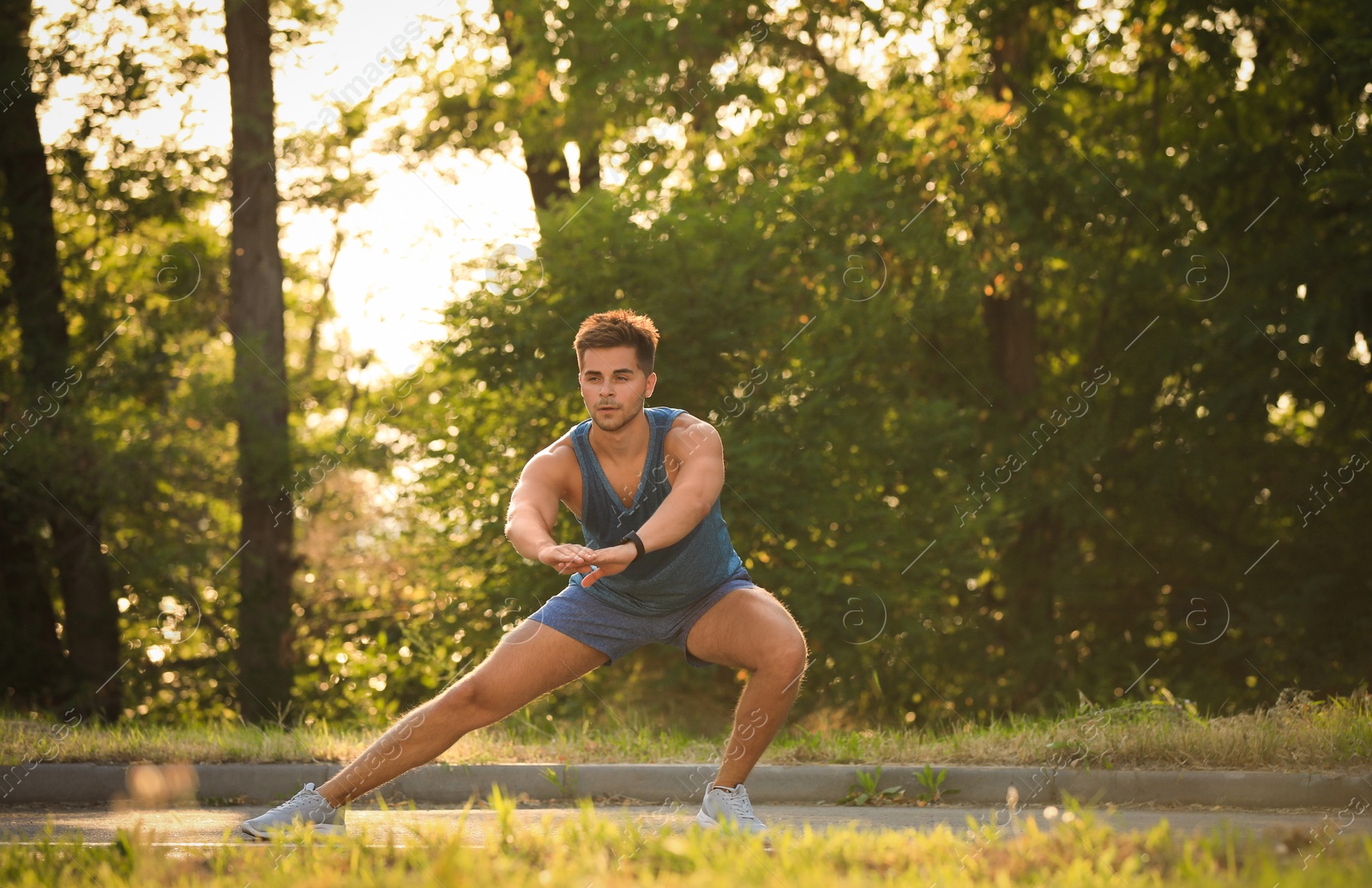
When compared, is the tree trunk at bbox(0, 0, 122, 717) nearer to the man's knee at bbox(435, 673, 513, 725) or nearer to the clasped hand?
the man's knee at bbox(435, 673, 513, 725)

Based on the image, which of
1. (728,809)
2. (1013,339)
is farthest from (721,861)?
(1013,339)

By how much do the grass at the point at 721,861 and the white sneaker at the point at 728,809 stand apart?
26.7 inches

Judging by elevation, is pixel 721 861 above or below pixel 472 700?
below

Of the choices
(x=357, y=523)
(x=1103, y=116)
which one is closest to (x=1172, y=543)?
(x=1103, y=116)

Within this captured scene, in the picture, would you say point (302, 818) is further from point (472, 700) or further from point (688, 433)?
point (688, 433)

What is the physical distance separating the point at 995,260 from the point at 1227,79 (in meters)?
3.32

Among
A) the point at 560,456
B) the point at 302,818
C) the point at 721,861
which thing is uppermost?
the point at 560,456

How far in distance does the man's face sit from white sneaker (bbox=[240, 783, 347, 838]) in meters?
1.64

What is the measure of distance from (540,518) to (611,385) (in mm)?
592

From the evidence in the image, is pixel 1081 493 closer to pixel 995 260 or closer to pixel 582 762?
pixel 995 260

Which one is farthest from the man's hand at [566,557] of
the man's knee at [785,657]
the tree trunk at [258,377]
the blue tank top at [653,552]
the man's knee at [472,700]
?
the tree trunk at [258,377]

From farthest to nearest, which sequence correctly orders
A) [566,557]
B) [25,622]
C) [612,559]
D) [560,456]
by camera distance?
[25,622] < [560,456] < [612,559] < [566,557]

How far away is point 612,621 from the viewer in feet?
15.1

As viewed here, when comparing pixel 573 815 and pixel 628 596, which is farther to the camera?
pixel 573 815
